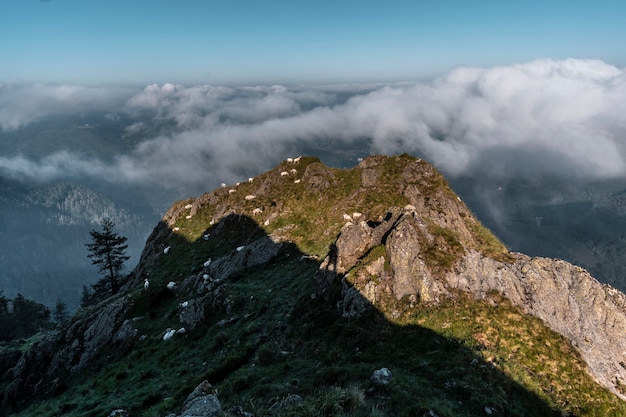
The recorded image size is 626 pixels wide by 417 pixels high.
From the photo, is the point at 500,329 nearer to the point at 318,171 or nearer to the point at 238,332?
the point at 238,332

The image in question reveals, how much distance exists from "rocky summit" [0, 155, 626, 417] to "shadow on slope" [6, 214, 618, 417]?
103mm

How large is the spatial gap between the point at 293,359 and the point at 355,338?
4.18 meters

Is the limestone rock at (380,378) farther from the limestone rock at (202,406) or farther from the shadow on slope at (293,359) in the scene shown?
the limestone rock at (202,406)

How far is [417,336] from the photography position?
21.9 meters

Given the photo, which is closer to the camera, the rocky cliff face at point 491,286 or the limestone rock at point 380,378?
the limestone rock at point 380,378

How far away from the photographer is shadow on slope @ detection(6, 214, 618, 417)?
1620cm

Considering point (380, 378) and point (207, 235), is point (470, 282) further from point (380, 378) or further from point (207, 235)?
point (207, 235)

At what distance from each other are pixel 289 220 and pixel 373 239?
23.0 meters

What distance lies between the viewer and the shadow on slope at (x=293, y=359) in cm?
1620

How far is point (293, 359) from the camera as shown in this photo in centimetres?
2200

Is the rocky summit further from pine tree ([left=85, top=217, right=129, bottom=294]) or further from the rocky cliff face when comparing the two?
pine tree ([left=85, top=217, right=129, bottom=294])

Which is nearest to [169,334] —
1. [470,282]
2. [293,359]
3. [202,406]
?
[293,359]

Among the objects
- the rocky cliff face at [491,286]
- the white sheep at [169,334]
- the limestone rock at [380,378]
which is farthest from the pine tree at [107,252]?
the limestone rock at [380,378]

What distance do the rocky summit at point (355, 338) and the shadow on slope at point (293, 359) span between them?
0.10 meters
